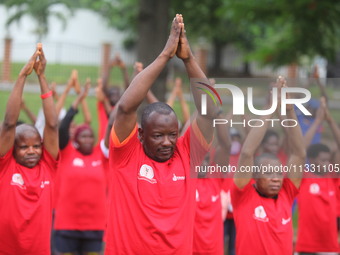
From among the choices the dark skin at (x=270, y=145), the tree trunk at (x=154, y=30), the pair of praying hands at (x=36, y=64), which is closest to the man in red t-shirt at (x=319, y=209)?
the dark skin at (x=270, y=145)

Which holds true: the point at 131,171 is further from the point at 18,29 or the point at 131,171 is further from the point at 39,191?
the point at 18,29

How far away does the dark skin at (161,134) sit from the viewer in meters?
3.64

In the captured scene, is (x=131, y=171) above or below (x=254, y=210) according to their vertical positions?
above

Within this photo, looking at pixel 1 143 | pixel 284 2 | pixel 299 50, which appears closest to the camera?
pixel 1 143

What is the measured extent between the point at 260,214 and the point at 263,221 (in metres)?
0.07

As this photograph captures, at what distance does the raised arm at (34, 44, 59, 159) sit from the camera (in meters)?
4.49

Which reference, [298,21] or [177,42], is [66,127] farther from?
[298,21]

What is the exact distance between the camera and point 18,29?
22.2 m

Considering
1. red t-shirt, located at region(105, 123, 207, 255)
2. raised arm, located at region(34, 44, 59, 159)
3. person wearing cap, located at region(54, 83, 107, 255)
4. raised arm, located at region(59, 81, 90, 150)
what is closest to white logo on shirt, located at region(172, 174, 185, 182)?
red t-shirt, located at region(105, 123, 207, 255)

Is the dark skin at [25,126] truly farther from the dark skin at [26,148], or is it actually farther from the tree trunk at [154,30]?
the tree trunk at [154,30]

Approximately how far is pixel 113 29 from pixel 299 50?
18.6 meters

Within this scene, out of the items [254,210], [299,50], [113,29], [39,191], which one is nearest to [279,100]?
[254,210]

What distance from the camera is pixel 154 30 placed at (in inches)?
400

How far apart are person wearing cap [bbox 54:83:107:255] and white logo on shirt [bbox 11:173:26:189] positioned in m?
1.67
